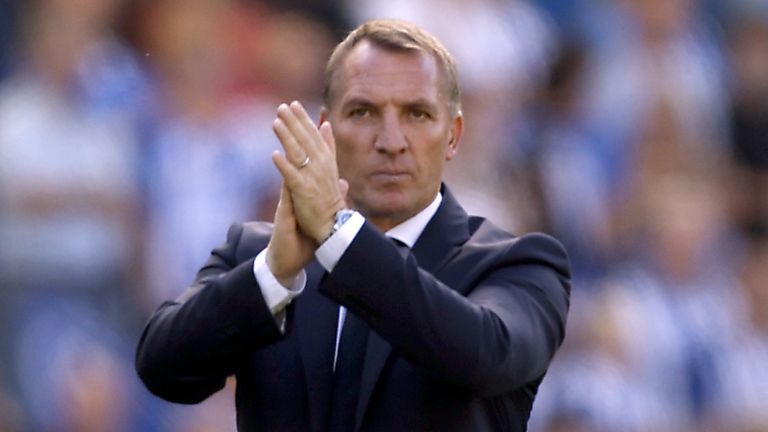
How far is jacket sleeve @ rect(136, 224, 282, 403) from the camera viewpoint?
3473 millimetres

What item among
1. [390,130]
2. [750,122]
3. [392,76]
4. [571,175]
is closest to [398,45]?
[392,76]

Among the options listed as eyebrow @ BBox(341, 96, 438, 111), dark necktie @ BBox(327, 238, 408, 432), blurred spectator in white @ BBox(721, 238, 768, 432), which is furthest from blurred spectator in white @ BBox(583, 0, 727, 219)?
dark necktie @ BBox(327, 238, 408, 432)

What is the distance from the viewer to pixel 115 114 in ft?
23.3

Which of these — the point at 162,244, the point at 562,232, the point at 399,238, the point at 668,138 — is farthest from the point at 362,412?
the point at 668,138

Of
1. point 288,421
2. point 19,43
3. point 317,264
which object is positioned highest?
point 19,43

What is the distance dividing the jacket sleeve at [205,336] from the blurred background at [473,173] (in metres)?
3.23

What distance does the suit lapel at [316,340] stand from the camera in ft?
11.8

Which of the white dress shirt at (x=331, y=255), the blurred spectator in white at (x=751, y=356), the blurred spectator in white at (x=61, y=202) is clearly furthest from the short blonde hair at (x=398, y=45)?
the blurred spectator in white at (x=751, y=356)

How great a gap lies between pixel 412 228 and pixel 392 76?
311 millimetres

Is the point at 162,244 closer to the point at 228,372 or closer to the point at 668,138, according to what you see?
the point at 668,138

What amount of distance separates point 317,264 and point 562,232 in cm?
453

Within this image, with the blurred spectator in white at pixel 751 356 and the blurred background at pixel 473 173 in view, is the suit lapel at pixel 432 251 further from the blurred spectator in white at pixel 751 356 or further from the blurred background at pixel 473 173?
the blurred spectator in white at pixel 751 356

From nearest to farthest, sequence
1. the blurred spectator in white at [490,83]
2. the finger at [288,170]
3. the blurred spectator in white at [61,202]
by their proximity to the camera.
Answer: the finger at [288,170] → the blurred spectator in white at [61,202] → the blurred spectator in white at [490,83]

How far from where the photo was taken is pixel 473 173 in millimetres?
7836
